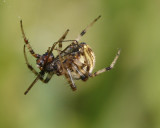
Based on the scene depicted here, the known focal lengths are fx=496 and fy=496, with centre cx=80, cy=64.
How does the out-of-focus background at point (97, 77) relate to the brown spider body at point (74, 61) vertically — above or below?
below

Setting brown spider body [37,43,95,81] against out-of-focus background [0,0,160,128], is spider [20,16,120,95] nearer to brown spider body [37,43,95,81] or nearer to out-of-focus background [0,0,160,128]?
brown spider body [37,43,95,81]

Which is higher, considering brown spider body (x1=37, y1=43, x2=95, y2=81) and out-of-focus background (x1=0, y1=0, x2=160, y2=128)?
brown spider body (x1=37, y1=43, x2=95, y2=81)

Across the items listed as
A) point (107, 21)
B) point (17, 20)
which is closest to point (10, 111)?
point (17, 20)

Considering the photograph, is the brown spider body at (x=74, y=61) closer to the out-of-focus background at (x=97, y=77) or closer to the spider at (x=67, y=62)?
the spider at (x=67, y=62)

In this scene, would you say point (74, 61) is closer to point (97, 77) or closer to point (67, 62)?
point (67, 62)

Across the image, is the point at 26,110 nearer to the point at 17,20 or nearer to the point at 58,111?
the point at 58,111

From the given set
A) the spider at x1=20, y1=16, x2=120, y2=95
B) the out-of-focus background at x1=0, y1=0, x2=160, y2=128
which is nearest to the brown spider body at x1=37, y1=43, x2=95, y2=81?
the spider at x1=20, y1=16, x2=120, y2=95

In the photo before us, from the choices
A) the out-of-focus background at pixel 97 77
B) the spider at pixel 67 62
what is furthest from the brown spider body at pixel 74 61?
the out-of-focus background at pixel 97 77

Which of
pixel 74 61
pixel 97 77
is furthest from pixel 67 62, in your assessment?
pixel 97 77
